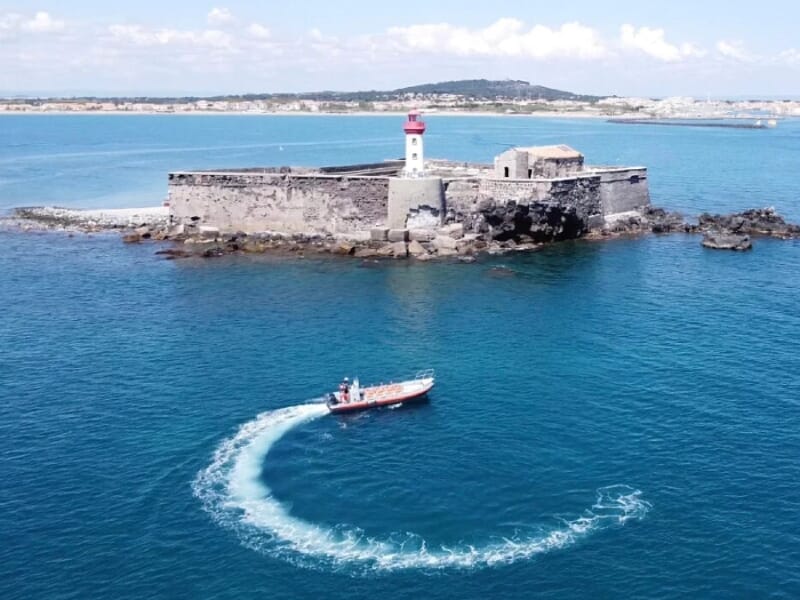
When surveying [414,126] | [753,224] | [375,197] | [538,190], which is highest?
[414,126]

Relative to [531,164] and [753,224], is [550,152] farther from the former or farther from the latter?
[753,224]

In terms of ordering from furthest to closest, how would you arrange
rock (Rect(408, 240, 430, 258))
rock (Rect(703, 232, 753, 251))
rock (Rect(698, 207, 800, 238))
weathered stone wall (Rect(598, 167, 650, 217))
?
weathered stone wall (Rect(598, 167, 650, 217)) → rock (Rect(698, 207, 800, 238)) → rock (Rect(703, 232, 753, 251)) → rock (Rect(408, 240, 430, 258))

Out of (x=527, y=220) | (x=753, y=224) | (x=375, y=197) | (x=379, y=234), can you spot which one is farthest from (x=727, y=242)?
(x=375, y=197)

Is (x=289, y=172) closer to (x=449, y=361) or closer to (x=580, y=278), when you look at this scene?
(x=580, y=278)

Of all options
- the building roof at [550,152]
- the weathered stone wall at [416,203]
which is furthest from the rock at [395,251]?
the building roof at [550,152]

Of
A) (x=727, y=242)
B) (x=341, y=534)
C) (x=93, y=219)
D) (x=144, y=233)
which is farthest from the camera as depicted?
(x=93, y=219)

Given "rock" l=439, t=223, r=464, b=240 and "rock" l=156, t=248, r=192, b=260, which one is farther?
"rock" l=439, t=223, r=464, b=240

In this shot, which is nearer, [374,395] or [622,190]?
[374,395]

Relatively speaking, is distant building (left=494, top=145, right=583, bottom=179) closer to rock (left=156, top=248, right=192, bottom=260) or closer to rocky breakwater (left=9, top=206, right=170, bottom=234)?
rock (left=156, top=248, right=192, bottom=260)

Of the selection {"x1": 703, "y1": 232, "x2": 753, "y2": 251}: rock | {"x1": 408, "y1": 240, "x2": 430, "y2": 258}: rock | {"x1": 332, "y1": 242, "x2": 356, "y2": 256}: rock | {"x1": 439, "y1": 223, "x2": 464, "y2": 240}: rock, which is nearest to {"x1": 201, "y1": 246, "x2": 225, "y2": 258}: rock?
{"x1": 332, "y1": 242, "x2": 356, "y2": 256}: rock
